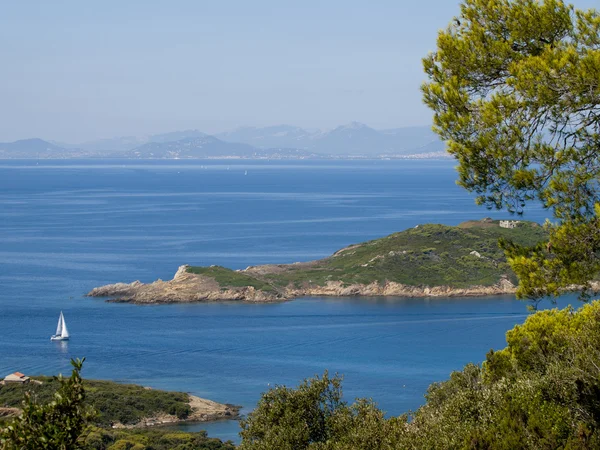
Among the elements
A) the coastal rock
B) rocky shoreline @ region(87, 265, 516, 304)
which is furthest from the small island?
rocky shoreline @ region(87, 265, 516, 304)

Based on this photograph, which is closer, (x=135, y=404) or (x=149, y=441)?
(x=149, y=441)

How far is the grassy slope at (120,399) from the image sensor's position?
103 ft

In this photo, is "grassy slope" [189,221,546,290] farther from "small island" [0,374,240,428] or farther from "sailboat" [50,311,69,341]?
"small island" [0,374,240,428]

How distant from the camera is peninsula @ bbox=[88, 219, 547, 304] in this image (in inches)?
2454

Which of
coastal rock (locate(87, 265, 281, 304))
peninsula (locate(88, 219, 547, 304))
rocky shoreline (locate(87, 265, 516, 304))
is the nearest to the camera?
coastal rock (locate(87, 265, 281, 304))

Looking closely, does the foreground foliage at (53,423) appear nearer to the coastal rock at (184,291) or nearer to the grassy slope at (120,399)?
the grassy slope at (120,399)

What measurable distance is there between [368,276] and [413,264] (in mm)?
4406

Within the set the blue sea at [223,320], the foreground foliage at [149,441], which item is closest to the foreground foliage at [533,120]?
the foreground foliage at [149,441]

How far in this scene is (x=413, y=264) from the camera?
6694 cm

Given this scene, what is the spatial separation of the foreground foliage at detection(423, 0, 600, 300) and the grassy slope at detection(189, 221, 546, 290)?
54.2 meters

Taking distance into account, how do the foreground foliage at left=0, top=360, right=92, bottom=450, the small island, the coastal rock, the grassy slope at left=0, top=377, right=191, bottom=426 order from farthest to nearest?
the coastal rock → the small island → the grassy slope at left=0, top=377, right=191, bottom=426 → the foreground foliage at left=0, top=360, right=92, bottom=450

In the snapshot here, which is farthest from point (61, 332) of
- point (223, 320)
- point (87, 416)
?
point (87, 416)

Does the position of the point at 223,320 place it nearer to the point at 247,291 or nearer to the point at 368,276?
the point at 247,291

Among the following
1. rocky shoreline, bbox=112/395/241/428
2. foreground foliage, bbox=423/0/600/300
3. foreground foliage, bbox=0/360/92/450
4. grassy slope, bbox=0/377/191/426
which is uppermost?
foreground foliage, bbox=423/0/600/300
